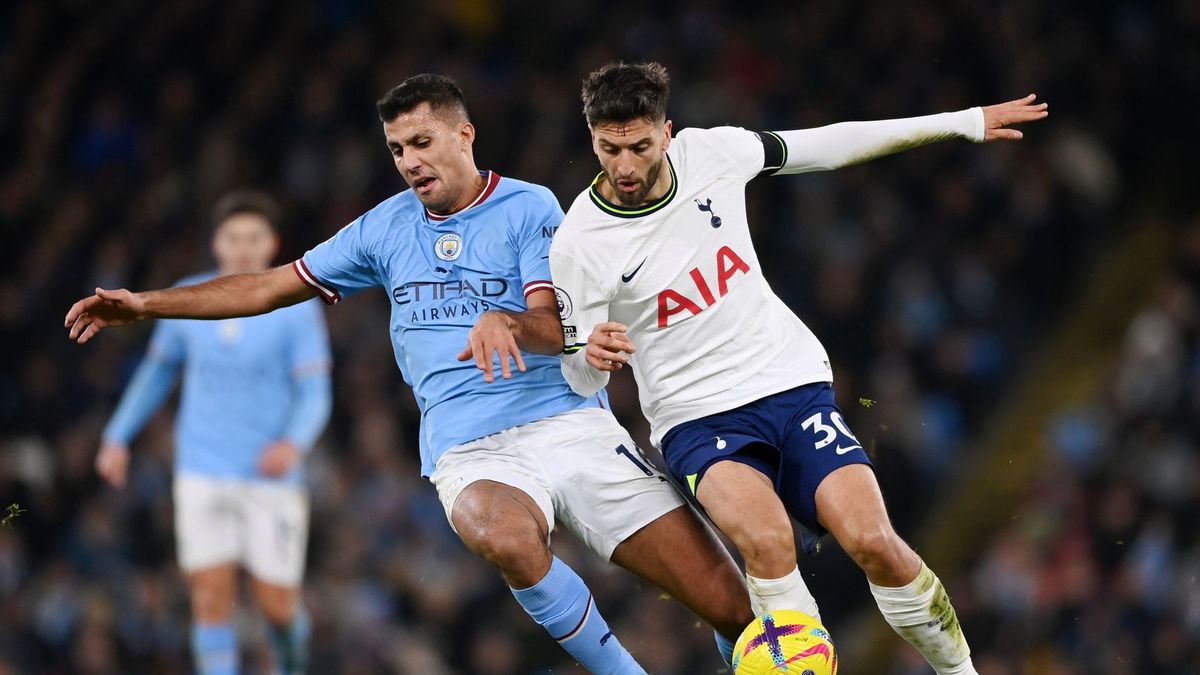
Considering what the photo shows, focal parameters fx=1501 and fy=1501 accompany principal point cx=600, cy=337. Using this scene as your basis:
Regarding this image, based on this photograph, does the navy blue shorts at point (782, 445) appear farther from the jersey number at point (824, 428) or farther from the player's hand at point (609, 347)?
the player's hand at point (609, 347)

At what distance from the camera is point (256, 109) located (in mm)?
12992

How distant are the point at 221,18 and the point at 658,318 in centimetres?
959

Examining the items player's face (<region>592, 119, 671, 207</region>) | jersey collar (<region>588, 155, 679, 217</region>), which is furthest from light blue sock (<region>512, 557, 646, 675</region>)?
player's face (<region>592, 119, 671, 207</region>)

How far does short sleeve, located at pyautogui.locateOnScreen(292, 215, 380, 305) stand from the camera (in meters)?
5.47

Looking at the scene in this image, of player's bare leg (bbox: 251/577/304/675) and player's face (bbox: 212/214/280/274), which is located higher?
player's face (bbox: 212/214/280/274)

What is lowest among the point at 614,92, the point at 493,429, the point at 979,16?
the point at 493,429

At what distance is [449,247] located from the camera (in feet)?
17.5

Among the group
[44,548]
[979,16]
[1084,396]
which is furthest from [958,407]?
[44,548]

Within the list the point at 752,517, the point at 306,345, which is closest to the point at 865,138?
the point at 752,517

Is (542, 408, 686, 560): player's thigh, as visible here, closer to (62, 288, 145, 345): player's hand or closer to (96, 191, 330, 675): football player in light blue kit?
(62, 288, 145, 345): player's hand

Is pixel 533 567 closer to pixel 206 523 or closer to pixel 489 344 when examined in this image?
pixel 489 344

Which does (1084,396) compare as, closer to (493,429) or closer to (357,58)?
(357,58)

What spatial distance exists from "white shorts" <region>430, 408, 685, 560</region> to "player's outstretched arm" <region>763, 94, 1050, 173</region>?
1168 millimetres

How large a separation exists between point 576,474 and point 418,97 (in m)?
1.44
